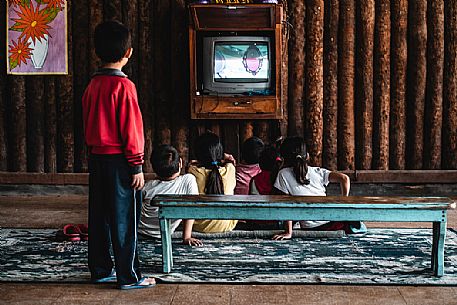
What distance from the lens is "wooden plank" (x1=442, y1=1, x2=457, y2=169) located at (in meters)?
6.93

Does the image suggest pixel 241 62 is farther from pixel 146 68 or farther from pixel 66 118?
pixel 66 118

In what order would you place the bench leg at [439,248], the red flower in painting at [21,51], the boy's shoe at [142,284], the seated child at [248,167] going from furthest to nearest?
the red flower in painting at [21,51] < the seated child at [248,167] < the bench leg at [439,248] < the boy's shoe at [142,284]

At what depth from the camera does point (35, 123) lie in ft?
23.9

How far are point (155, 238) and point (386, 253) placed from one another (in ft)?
5.19

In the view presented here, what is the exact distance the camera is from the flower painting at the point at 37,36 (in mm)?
7133

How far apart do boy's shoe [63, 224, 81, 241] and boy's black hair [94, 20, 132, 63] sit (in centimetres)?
174

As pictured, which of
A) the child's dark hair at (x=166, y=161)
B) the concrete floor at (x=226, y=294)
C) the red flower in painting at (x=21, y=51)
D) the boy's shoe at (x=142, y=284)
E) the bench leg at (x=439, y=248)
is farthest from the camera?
the red flower in painting at (x=21, y=51)

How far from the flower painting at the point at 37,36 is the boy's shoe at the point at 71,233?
2597mm

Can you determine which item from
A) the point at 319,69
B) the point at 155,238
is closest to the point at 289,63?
the point at 319,69

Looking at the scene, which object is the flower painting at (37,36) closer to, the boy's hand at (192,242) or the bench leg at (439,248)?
the boy's hand at (192,242)

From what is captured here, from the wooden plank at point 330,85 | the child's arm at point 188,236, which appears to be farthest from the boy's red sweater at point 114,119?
the wooden plank at point 330,85

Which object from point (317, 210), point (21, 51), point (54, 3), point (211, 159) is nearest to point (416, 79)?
point (211, 159)

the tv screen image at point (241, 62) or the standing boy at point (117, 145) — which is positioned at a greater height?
the tv screen image at point (241, 62)

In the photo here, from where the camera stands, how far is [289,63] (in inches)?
278
